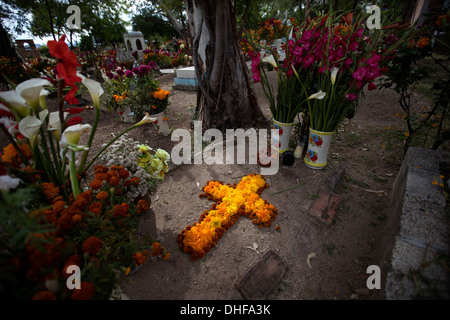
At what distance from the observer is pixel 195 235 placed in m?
1.72

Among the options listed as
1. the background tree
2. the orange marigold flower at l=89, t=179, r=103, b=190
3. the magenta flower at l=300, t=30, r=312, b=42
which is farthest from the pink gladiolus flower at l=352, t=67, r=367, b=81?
the background tree

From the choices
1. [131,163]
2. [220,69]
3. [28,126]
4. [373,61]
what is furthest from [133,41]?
[373,61]

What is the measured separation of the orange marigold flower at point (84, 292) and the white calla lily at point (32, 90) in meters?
1.09

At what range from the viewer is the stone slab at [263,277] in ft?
4.58

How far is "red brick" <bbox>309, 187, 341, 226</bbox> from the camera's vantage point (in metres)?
1.90

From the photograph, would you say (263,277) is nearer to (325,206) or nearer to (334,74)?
(325,206)

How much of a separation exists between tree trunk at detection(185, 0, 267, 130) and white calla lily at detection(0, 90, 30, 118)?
2.37 m

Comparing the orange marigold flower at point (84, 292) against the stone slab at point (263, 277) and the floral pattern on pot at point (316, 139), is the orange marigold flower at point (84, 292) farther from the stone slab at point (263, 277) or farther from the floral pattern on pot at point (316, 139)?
the floral pattern on pot at point (316, 139)

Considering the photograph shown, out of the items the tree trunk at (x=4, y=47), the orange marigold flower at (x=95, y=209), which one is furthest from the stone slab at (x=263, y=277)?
the tree trunk at (x=4, y=47)

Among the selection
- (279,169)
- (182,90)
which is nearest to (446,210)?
(279,169)

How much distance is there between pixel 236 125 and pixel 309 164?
151cm

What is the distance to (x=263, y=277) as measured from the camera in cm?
148

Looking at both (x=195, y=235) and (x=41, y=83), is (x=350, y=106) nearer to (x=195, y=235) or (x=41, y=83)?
(x=195, y=235)

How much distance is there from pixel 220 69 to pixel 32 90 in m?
2.40
